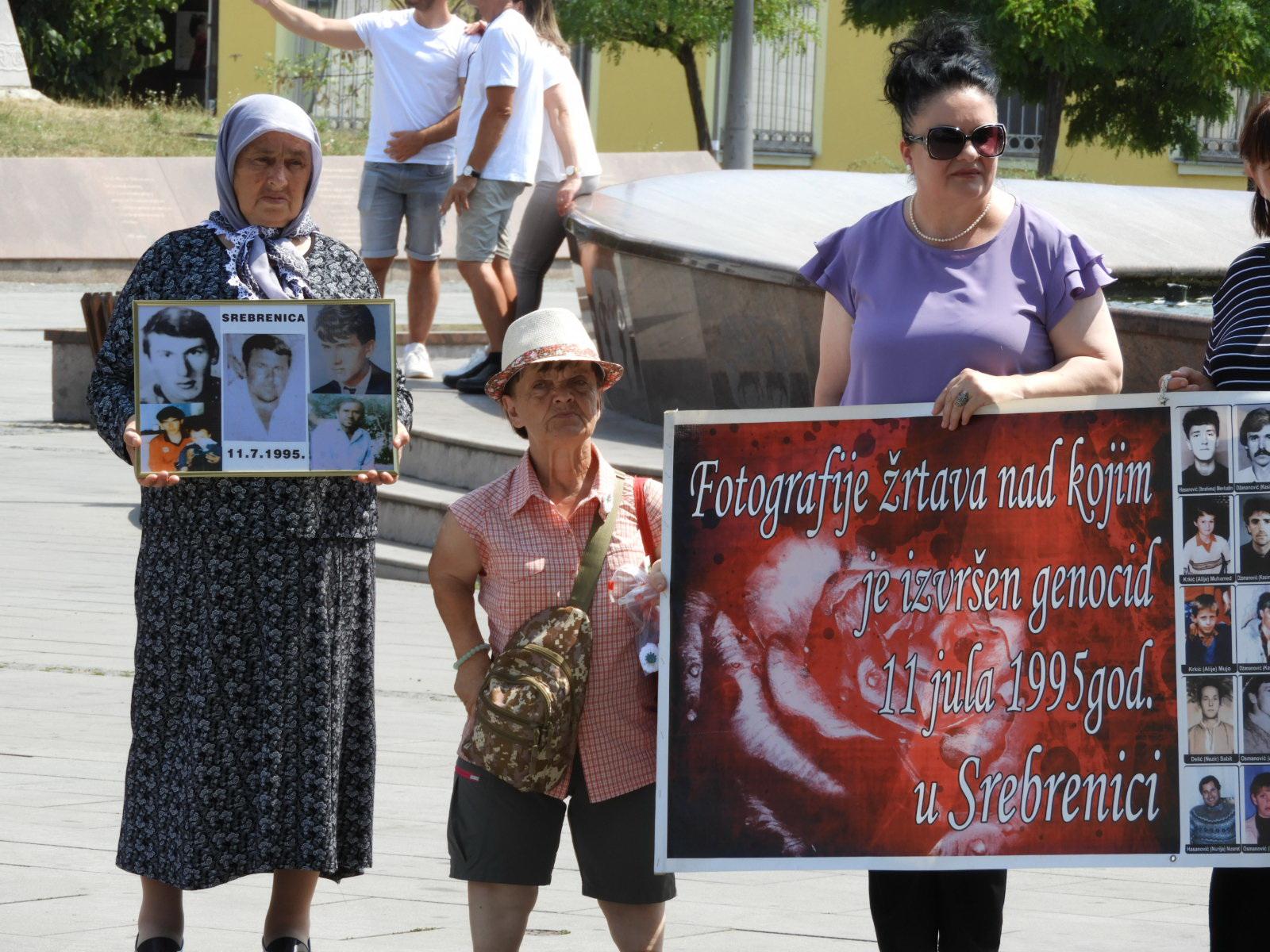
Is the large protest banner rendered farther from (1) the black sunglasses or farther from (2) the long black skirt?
(2) the long black skirt

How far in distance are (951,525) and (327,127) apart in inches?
1018

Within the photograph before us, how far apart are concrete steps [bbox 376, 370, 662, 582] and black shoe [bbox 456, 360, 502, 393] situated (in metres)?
0.53

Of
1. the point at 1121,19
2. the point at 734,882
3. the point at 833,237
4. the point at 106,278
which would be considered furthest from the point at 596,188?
the point at 1121,19

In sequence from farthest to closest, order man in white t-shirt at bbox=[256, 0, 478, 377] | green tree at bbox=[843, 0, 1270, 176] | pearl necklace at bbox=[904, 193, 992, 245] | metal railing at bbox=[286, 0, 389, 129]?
metal railing at bbox=[286, 0, 389, 129] < green tree at bbox=[843, 0, 1270, 176] < man in white t-shirt at bbox=[256, 0, 478, 377] < pearl necklace at bbox=[904, 193, 992, 245]

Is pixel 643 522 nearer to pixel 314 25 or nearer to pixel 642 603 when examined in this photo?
pixel 642 603

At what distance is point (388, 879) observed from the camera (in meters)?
5.14

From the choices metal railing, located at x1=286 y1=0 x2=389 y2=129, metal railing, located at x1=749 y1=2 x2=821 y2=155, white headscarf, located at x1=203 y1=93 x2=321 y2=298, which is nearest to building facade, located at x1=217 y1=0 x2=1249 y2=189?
metal railing, located at x1=749 y1=2 x2=821 y2=155

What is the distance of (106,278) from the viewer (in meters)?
21.4

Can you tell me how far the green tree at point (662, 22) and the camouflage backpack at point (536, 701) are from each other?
28107 mm

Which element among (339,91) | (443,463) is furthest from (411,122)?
(339,91)

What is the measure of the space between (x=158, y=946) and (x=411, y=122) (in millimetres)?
6719

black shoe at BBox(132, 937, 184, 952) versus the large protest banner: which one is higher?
the large protest banner

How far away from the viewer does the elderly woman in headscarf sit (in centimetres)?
431

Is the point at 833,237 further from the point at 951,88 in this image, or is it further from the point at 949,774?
the point at 949,774
